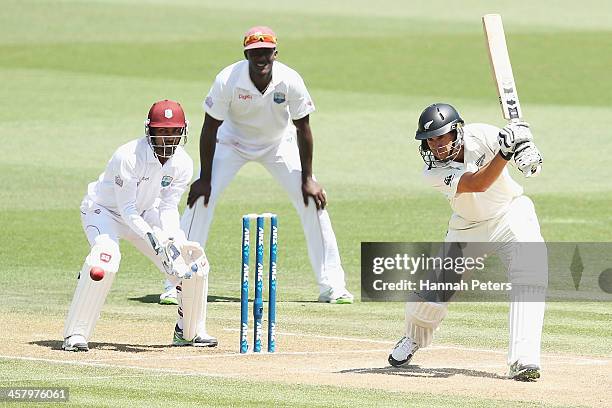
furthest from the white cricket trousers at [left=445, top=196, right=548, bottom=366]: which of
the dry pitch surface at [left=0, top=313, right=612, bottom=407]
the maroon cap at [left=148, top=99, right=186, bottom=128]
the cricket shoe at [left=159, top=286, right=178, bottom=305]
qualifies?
the cricket shoe at [left=159, top=286, right=178, bottom=305]

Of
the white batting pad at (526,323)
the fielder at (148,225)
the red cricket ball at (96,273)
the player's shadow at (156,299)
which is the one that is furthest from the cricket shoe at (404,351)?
the player's shadow at (156,299)

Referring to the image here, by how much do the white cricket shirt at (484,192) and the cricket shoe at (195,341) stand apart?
79.1 inches

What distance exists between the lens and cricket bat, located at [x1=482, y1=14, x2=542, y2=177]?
377 inches

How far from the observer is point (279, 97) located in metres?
13.0

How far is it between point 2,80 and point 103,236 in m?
19.5

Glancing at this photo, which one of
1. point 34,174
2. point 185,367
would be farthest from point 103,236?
point 34,174

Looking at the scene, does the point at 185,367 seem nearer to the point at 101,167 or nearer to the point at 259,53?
the point at 259,53

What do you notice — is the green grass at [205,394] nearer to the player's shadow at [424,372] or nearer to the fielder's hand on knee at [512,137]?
the player's shadow at [424,372]

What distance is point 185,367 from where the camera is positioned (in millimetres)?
9688

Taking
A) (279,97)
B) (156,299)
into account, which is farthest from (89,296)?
(279,97)

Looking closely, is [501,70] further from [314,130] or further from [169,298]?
[314,130]

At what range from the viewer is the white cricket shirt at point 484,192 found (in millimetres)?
9516

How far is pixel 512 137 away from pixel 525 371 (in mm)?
A: 1350

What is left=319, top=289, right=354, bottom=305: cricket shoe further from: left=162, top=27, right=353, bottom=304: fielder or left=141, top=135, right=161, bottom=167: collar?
left=141, top=135, right=161, bottom=167: collar
